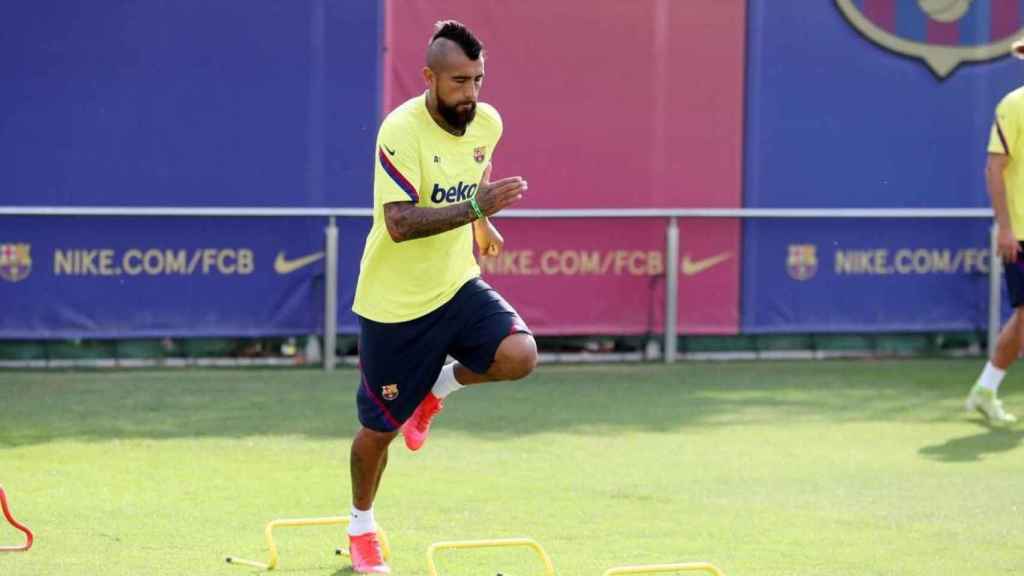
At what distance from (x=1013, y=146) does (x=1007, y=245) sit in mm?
624

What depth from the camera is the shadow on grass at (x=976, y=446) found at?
10328 millimetres

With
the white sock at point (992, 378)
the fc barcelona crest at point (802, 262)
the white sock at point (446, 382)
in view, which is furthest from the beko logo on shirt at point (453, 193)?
the fc barcelona crest at point (802, 262)

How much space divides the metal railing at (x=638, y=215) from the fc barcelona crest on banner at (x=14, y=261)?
0.23 meters

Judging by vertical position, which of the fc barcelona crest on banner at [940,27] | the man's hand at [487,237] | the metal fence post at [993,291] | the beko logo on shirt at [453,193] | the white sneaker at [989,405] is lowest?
the white sneaker at [989,405]

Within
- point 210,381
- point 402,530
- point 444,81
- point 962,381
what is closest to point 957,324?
point 962,381

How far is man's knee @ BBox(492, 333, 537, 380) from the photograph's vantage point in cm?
725

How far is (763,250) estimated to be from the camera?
14266 mm

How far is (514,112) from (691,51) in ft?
4.69

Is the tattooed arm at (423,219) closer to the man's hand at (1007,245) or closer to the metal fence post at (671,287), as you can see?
the man's hand at (1007,245)

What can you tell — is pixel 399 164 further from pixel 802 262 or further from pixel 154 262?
pixel 802 262

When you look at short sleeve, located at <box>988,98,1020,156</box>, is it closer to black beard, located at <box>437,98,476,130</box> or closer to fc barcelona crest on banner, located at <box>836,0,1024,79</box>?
fc barcelona crest on banner, located at <box>836,0,1024,79</box>

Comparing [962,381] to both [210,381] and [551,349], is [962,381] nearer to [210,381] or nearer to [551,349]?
[551,349]

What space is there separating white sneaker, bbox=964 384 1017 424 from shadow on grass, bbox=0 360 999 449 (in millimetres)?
229

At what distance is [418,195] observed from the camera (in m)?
7.10
